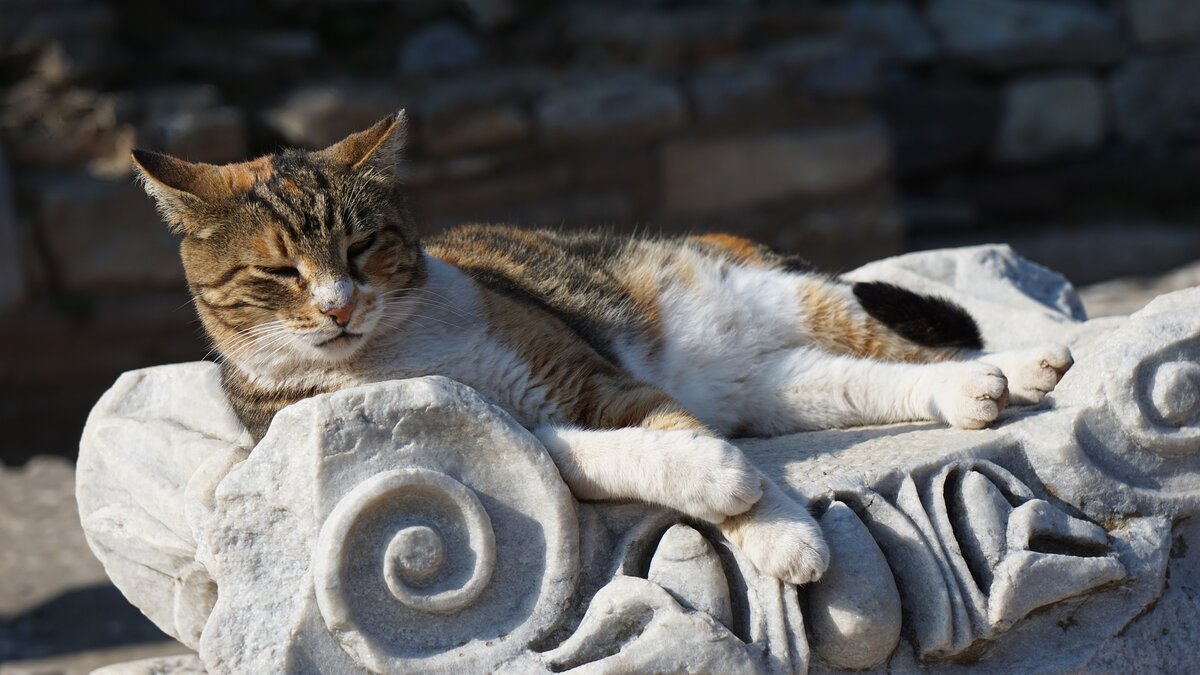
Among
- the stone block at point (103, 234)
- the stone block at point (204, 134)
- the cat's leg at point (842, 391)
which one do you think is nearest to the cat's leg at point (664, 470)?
the cat's leg at point (842, 391)

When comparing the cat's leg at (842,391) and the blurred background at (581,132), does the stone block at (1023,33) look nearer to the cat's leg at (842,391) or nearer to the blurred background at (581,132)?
the blurred background at (581,132)

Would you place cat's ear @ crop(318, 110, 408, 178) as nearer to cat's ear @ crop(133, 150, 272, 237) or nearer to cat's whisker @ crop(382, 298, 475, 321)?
cat's ear @ crop(133, 150, 272, 237)

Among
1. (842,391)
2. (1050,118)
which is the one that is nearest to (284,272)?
(842,391)

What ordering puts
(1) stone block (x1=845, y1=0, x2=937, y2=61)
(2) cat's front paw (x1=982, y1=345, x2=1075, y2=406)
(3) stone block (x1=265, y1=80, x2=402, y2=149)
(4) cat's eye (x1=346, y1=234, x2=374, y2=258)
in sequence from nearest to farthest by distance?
(4) cat's eye (x1=346, y1=234, x2=374, y2=258) < (2) cat's front paw (x1=982, y1=345, x2=1075, y2=406) < (3) stone block (x1=265, y1=80, x2=402, y2=149) < (1) stone block (x1=845, y1=0, x2=937, y2=61)

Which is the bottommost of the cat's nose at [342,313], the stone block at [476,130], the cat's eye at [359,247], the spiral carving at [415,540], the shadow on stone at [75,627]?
the shadow on stone at [75,627]

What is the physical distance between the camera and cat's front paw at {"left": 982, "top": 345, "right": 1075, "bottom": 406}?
9.34ft

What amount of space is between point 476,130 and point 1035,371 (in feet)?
14.9

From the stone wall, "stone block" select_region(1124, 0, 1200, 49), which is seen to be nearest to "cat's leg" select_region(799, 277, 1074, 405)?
the stone wall

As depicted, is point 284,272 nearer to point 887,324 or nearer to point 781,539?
point 781,539

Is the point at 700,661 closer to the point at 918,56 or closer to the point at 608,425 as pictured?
the point at 608,425

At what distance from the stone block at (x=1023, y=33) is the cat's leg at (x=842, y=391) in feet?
18.6

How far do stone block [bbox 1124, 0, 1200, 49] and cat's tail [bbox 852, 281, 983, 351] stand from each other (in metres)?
6.14

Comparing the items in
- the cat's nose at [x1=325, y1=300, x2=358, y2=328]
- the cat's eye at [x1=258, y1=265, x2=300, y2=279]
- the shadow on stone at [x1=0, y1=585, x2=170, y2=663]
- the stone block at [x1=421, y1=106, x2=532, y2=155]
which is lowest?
the shadow on stone at [x1=0, y1=585, x2=170, y2=663]

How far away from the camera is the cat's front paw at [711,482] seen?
7.45 ft
